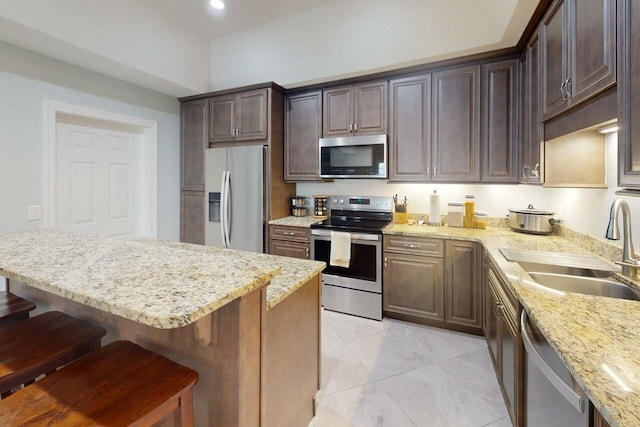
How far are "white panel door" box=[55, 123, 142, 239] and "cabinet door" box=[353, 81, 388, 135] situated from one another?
8.88ft

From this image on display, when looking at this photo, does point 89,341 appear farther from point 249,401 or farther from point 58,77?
point 58,77

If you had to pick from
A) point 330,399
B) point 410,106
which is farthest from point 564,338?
point 410,106

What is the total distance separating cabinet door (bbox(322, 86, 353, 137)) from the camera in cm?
322

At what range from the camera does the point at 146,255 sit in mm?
1112

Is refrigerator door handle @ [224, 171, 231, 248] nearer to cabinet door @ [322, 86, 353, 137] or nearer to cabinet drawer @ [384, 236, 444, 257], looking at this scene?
cabinet door @ [322, 86, 353, 137]

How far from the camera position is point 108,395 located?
853 mm

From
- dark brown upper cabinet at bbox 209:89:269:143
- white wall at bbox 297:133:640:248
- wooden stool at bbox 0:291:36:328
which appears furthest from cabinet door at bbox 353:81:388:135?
wooden stool at bbox 0:291:36:328

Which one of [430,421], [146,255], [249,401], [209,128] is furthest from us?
[209,128]

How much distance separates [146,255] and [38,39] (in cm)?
261

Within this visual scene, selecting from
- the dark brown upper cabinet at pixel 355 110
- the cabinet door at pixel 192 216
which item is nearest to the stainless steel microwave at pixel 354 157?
the dark brown upper cabinet at pixel 355 110

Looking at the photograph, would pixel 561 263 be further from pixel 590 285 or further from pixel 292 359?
pixel 292 359

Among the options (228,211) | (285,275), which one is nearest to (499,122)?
(285,275)

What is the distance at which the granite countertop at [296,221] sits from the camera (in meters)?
3.18

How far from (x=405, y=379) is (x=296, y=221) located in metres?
1.89
